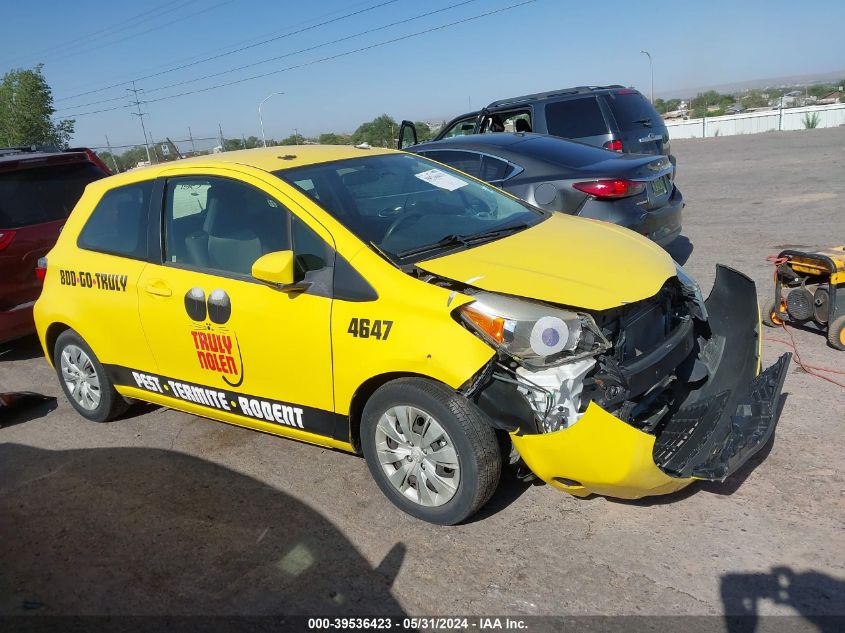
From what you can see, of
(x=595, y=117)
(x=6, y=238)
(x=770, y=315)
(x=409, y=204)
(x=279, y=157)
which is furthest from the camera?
(x=595, y=117)

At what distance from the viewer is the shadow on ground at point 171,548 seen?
2949 millimetres

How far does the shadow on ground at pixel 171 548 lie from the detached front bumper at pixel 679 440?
0.91m

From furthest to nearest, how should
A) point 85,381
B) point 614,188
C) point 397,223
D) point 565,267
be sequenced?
point 614,188, point 85,381, point 397,223, point 565,267

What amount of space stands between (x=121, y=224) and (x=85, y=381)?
4.03ft

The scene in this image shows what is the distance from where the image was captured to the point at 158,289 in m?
4.02

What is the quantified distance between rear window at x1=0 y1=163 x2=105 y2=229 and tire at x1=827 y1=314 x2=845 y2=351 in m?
6.72

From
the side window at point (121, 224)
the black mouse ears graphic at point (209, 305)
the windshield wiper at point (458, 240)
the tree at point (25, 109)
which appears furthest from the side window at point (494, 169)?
the tree at point (25, 109)

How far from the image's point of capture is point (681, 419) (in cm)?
336

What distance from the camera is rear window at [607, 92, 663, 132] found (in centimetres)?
921

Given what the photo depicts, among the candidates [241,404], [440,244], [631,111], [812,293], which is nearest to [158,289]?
[241,404]

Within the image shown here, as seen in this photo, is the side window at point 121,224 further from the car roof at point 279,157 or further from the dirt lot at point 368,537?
the dirt lot at point 368,537

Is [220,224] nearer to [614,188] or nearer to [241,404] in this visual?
[241,404]

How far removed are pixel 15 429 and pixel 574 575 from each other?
4245 millimetres

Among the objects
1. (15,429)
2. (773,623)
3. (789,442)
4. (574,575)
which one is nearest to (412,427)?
(574,575)
